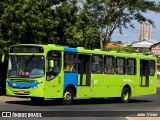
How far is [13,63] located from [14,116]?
6461mm

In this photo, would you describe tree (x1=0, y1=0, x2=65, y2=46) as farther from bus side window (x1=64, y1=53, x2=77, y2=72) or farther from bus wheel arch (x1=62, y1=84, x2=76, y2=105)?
bus wheel arch (x1=62, y1=84, x2=76, y2=105)

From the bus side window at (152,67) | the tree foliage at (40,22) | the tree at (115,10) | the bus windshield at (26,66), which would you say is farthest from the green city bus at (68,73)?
the tree at (115,10)

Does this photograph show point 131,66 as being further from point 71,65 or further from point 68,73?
point 68,73

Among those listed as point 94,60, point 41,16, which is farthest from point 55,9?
point 94,60

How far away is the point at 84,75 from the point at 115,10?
2326 centimetres

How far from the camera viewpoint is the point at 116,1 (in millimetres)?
46156

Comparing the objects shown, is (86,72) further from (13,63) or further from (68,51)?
(13,63)

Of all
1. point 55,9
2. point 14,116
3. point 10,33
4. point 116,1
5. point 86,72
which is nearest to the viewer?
point 14,116

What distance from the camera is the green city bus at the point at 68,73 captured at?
70.2 ft

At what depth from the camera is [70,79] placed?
22.8 meters

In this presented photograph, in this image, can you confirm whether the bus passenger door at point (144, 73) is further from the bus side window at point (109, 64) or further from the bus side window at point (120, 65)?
the bus side window at point (109, 64)

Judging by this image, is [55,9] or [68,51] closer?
[68,51]

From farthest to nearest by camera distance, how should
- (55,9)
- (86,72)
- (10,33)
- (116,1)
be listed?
(116,1) < (55,9) < (10,33) < (86,72)

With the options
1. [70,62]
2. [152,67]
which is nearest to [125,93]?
[152,67]
